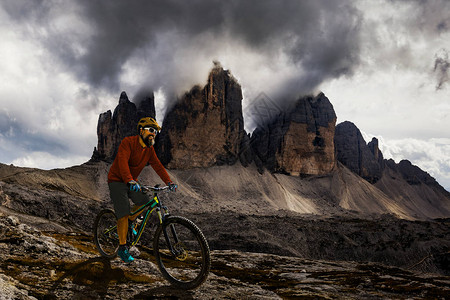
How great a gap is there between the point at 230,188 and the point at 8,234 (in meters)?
107

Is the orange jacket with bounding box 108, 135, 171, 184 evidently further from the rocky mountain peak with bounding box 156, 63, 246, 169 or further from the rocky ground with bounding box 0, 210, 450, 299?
the rocky mountain peak with bounding box 156, 63, 246, 169

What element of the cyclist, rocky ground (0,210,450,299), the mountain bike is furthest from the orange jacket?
rocky ground (0,210,450,299)

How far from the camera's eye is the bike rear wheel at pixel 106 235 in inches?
249

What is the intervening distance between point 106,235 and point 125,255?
1.34m

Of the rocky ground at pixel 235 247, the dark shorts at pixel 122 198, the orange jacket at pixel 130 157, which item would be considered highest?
the orange jacket at pixel 130 157

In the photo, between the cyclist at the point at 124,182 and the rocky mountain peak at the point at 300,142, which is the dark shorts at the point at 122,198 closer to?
the cyclist at the point at 124,182

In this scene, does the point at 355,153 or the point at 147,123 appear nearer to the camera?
the point at 147,123

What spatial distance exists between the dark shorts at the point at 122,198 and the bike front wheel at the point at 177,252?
842mm

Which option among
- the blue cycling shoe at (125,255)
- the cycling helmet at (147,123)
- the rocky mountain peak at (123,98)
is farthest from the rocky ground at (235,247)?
the rocky mountain peak at (123,98)

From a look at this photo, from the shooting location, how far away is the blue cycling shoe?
218 inches

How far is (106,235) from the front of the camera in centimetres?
658

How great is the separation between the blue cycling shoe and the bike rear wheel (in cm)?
52

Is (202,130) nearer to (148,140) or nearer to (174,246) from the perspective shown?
(148,140)

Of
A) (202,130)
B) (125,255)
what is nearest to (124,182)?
(125,255)
